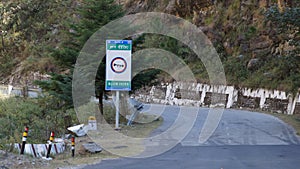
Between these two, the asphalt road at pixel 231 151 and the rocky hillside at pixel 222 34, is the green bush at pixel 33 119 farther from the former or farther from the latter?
the asphalt road at pixel 231 151

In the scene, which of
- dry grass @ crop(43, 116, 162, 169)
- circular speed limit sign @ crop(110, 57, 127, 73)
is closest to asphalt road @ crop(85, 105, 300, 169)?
dry grass @ crop(43, 116, 162, 169)

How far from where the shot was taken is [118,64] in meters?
17.4

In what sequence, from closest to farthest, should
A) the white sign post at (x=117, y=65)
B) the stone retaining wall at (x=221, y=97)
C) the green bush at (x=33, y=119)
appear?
the green bush at (x=33, y=119), the white sign post at (x=117, y=65), the stone retaining wall at (x=221, y=97)

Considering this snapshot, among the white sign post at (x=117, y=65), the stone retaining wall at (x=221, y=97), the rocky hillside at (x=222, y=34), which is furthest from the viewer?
the stone retaining wall at (x=221, y=97)

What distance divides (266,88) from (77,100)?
1421 centimetres

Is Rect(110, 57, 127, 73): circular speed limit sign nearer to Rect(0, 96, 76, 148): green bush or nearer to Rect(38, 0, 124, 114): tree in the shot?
Rect(38, 0, 124, 114): tree

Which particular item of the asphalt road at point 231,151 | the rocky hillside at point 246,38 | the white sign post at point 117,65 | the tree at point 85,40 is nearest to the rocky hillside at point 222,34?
the rocky hillside at point 246,38

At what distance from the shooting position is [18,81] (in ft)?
152

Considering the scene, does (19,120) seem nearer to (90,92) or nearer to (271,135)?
(90,92)

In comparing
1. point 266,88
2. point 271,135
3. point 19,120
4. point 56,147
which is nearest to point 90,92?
point 19,120

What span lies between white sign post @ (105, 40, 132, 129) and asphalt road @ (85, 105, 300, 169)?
101 inches

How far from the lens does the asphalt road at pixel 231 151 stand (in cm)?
1028

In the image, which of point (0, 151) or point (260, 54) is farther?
point (260, 54)

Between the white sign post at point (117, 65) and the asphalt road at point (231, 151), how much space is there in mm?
2566
